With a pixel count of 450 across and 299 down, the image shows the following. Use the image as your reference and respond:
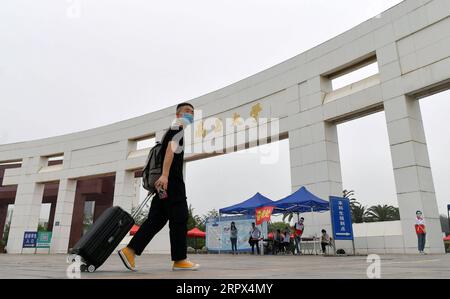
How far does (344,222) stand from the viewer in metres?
10.1

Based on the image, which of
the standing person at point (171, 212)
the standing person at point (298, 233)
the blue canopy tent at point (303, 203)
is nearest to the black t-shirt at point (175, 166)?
the standing person at point (171, 212)

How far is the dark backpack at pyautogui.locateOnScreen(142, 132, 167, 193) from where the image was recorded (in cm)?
364

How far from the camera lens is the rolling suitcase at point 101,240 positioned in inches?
133

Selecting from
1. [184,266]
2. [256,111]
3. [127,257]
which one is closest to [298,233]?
[256,111]

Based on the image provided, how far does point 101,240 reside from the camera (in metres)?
3.51

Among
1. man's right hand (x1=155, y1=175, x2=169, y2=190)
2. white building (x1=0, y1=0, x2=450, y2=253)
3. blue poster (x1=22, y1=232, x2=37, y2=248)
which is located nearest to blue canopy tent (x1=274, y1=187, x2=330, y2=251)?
white building (x1=0, y1=0, x2=450, y2=253)

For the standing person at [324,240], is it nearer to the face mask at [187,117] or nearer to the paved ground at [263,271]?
the paved ground at [263,271]

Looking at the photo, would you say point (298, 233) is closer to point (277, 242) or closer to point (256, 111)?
point (277, 242)

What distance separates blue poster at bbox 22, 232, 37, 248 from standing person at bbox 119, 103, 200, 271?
2059 centimetres

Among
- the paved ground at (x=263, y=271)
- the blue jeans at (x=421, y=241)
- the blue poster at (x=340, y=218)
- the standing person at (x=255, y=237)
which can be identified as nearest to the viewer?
the paved ground at (x=263, y=271)

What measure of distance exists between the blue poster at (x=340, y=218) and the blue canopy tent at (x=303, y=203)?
152 cm

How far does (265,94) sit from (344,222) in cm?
759
